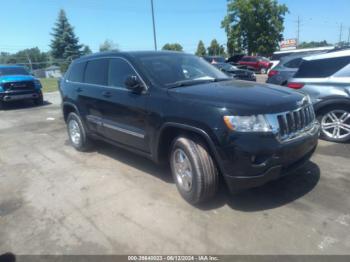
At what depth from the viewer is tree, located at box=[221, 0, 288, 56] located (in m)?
42.2

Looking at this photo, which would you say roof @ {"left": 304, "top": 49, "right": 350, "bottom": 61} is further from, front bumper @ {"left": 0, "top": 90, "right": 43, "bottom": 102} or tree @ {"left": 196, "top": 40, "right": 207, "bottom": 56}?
tree @ {"left": 196, "top": 40, "right": 207, "bottom": 56}

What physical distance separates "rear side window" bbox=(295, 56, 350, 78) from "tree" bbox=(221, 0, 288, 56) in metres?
39.8

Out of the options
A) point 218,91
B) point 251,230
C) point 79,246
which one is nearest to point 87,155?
point 79,246

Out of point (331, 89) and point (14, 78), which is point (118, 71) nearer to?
point (331, 89)

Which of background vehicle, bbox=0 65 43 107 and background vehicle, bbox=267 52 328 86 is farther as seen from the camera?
background vehicle, bbox=0 65 43 107

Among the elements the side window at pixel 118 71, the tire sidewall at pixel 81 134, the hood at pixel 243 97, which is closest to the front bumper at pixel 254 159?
the hood at pixel 243 97

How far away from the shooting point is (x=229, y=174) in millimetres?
3029

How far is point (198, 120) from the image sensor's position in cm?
312

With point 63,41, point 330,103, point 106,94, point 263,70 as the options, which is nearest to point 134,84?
point 106,94

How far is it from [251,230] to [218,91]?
5.17 feet

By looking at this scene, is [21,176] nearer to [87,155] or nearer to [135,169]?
[87,155]

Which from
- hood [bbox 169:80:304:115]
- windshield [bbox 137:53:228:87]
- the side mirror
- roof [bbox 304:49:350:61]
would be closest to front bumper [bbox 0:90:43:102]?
windshield [bbox 137:53:228:87]

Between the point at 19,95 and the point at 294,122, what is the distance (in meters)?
12.3

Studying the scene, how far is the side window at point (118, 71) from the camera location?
420 cm
